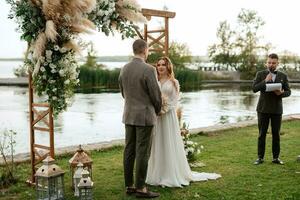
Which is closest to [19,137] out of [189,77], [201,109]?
[201,109]

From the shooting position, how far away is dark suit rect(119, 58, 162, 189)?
5.46 m

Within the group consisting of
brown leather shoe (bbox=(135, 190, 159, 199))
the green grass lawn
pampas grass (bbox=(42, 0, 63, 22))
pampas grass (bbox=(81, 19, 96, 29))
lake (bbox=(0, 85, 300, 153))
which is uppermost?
pampas grass (bbox=(42, 0, 63, 22))

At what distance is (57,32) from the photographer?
18.1 ft

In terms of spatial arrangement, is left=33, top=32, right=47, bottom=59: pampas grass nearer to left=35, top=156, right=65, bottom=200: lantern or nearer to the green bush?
left=35, top=156, right=65, bottom=200: lantern

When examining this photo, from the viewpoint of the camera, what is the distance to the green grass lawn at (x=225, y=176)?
5812 mm

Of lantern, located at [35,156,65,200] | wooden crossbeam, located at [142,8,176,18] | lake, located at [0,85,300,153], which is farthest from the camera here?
lake, located at [0,85,300,153]

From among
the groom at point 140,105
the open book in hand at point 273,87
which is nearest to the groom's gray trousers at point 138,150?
the groom at point 140,105

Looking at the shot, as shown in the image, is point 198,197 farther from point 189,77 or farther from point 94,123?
point 189,77

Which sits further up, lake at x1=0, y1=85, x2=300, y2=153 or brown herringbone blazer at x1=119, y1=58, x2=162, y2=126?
brown herringbone blazer at x1=119, y1=58, x2=162, y2=126

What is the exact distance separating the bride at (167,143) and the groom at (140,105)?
1.92 feet

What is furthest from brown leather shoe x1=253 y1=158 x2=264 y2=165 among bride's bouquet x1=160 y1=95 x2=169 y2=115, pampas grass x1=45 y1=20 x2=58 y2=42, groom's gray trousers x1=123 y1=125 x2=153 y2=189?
pampas grass x1=45 y1=20 x2=58 y2=42

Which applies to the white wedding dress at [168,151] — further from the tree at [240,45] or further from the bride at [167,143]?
the tree at [240,45]

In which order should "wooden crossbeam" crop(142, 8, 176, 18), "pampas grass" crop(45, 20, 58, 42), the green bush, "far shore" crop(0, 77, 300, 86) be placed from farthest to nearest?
"far shore" crop(0, 77, 300, 86), the green bush, "wooden crossbeam" crop(142, 8, 176, 18), "pampas grass" crop(45, 20, 58, 42)

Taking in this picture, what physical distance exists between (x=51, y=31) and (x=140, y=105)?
143 cm
